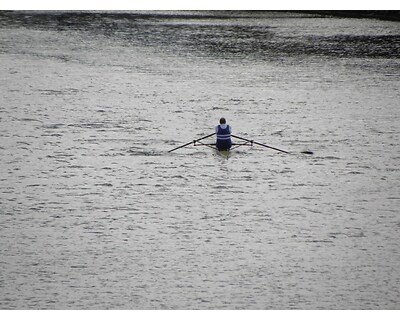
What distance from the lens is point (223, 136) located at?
1648 centimetres

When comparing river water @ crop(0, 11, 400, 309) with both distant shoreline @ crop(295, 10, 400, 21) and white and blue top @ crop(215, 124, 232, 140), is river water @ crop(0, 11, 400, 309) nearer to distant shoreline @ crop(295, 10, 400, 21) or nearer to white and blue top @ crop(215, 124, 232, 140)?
white and blue top @ crop(215, 124, 232, 140)

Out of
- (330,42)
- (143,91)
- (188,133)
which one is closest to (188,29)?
(330,42)

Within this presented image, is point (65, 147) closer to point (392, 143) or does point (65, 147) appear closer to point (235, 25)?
point (392, 143)

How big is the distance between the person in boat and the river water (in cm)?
29

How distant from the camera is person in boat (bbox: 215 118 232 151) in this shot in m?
16.3

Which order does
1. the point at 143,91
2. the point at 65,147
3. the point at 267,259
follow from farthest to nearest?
the point at 143,91 < the point at 65,147 < the point at 267,259

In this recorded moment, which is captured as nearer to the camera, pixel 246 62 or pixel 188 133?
pixel 188 133

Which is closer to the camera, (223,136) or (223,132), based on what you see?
(223,132)

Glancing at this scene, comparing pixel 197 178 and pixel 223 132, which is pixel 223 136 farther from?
pixel 197 178

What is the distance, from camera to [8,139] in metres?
18.0

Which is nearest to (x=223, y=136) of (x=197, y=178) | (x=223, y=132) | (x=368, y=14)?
(x=223, y=132)

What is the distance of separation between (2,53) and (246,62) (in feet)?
24.8

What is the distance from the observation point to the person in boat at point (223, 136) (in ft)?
53.6

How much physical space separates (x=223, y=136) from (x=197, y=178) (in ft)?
4.26
